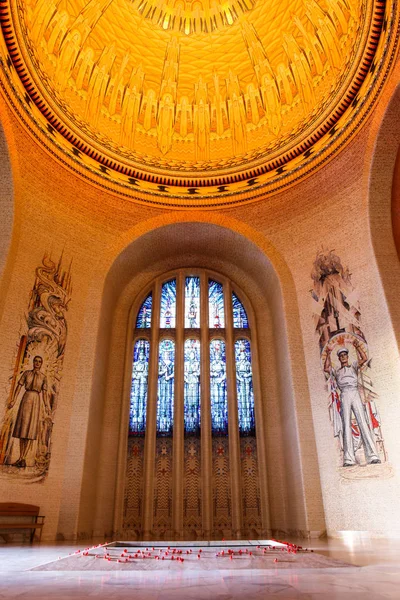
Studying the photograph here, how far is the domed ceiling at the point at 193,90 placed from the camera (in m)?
10.6

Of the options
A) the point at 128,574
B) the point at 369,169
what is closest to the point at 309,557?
the point at 128,574

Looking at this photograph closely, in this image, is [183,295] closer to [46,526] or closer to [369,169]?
[369,169]

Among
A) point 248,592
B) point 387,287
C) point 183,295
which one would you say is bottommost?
point 248,592

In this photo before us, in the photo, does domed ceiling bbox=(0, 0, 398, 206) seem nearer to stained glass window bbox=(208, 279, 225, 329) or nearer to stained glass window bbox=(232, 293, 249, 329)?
stained glass window bbox=(208, 279, 225, 329)

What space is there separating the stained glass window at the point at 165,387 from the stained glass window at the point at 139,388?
0.41m

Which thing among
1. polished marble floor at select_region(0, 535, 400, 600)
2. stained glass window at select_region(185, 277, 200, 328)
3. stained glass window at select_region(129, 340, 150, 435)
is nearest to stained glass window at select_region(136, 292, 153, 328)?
stained glass window at select_region(129, 340, 150, 435)

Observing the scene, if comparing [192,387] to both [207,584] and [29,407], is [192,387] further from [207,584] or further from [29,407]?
[207,584]

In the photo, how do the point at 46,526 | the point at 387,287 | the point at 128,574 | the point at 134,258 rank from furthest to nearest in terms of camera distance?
the point at 134,258
the point at 387,287
the point at 46,526
the point at 128,574

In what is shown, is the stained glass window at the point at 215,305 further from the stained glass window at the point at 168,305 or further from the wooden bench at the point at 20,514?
the wooden bench at the point at 20,514

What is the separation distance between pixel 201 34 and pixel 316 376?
10.8 m

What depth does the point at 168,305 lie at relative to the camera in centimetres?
1349

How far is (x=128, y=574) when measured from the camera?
3334 mm

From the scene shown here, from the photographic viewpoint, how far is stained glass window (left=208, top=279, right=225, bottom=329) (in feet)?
43.1

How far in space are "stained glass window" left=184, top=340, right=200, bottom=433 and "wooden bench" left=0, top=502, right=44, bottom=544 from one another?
14.7 ft
